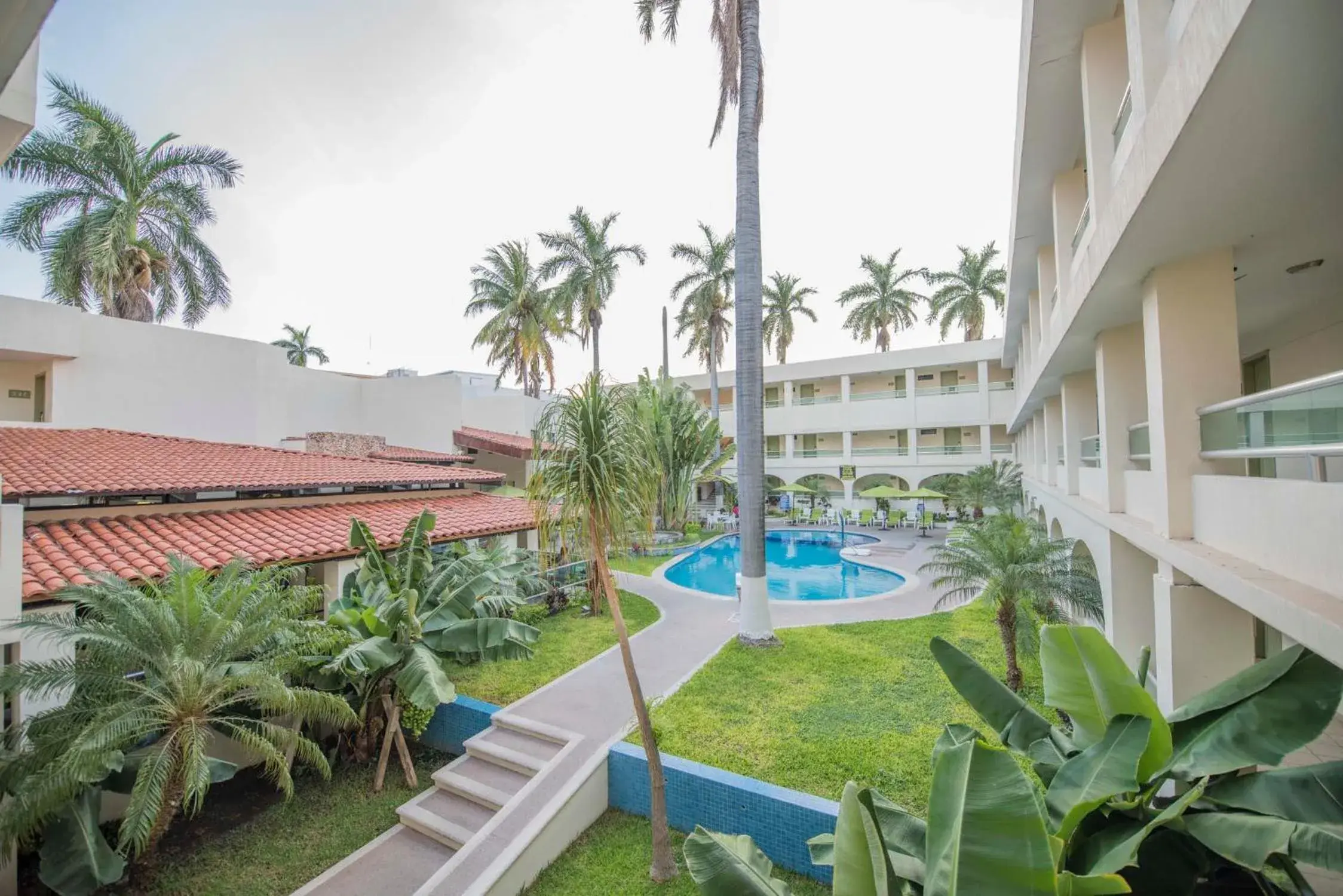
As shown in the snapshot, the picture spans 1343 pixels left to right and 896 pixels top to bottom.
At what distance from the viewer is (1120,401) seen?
314 inches

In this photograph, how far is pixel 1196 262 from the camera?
210 inches

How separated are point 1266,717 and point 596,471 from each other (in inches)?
221

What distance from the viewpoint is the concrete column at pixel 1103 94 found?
6770 mm

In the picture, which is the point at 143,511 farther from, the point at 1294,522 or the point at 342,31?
the point at 1294,522

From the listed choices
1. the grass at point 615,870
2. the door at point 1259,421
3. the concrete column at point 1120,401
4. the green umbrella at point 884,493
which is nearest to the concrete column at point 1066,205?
the concrete column at point 1120,401

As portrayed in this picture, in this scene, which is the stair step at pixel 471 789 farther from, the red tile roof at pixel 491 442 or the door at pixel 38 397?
the door at pixel 38 397

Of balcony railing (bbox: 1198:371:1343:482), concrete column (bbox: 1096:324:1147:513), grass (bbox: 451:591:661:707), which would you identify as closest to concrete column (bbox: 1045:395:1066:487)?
concrete column (bbox: 1096:324:1147:513)

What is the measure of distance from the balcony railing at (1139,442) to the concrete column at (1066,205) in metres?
3.05

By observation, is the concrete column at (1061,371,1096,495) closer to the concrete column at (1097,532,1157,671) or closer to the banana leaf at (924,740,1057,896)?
the concrete column at (1097,532,1157,671)

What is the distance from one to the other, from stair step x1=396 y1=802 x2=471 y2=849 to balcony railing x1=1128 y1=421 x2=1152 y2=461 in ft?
33.6

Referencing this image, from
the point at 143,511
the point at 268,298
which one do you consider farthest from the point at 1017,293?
the point at 268,298

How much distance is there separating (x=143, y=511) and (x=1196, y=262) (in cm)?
1597

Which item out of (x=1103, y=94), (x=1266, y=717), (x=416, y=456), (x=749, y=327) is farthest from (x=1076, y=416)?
(x=416, y=456)

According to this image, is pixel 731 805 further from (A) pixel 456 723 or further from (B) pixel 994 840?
(A) pixel 456 723
